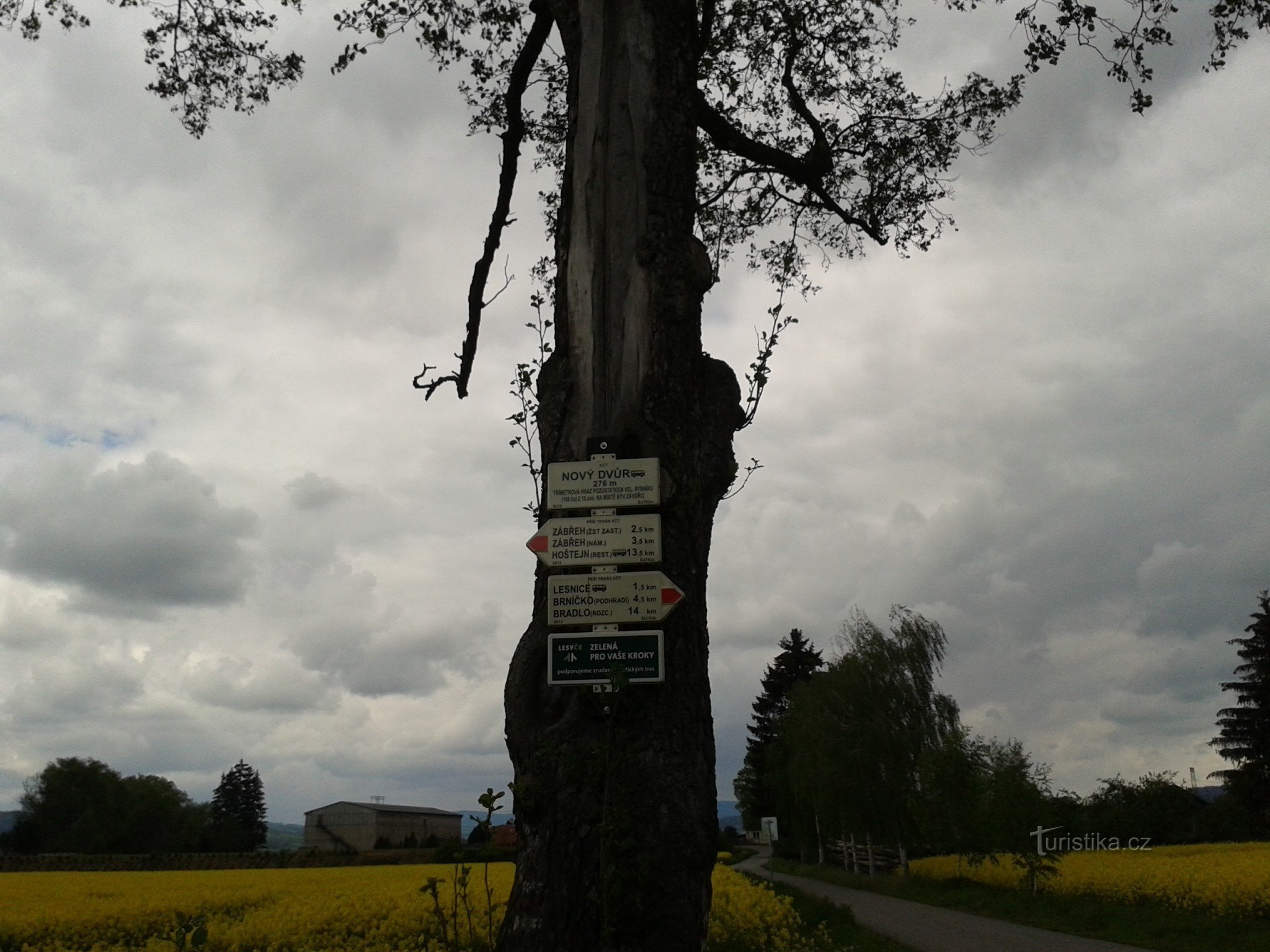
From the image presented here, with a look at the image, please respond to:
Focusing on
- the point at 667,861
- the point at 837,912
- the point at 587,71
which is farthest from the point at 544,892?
the point at 837,912

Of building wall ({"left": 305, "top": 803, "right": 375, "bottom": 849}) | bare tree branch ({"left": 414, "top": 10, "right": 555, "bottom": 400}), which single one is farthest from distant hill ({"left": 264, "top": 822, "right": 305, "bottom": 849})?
bare tree branch ({"left": 414, "top": 10, "right": 555, "bottom": 400})

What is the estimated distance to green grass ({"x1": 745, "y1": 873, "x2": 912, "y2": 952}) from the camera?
43.1ft

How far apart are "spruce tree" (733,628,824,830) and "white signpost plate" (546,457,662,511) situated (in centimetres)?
6864

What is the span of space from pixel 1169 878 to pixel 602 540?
19469 mm

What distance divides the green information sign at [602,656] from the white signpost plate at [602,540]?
11.2 inches

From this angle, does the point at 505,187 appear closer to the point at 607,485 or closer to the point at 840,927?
the point at 607,485

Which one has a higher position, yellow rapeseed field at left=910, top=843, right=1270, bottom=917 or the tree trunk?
the tree trunk

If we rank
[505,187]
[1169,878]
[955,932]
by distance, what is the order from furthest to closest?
[1169,878], [955,932], [505,187]

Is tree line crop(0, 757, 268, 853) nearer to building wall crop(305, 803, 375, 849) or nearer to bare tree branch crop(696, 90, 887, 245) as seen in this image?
building wall crop(305, 803, 375, 849)

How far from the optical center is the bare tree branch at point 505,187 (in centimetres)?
590

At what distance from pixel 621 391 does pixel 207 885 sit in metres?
17.6

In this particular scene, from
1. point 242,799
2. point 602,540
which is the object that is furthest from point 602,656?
point 242,799

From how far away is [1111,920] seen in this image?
18172mm

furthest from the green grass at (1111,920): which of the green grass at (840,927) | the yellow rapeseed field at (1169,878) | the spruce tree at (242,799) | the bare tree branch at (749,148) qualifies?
the spruce tree at (242,799)
